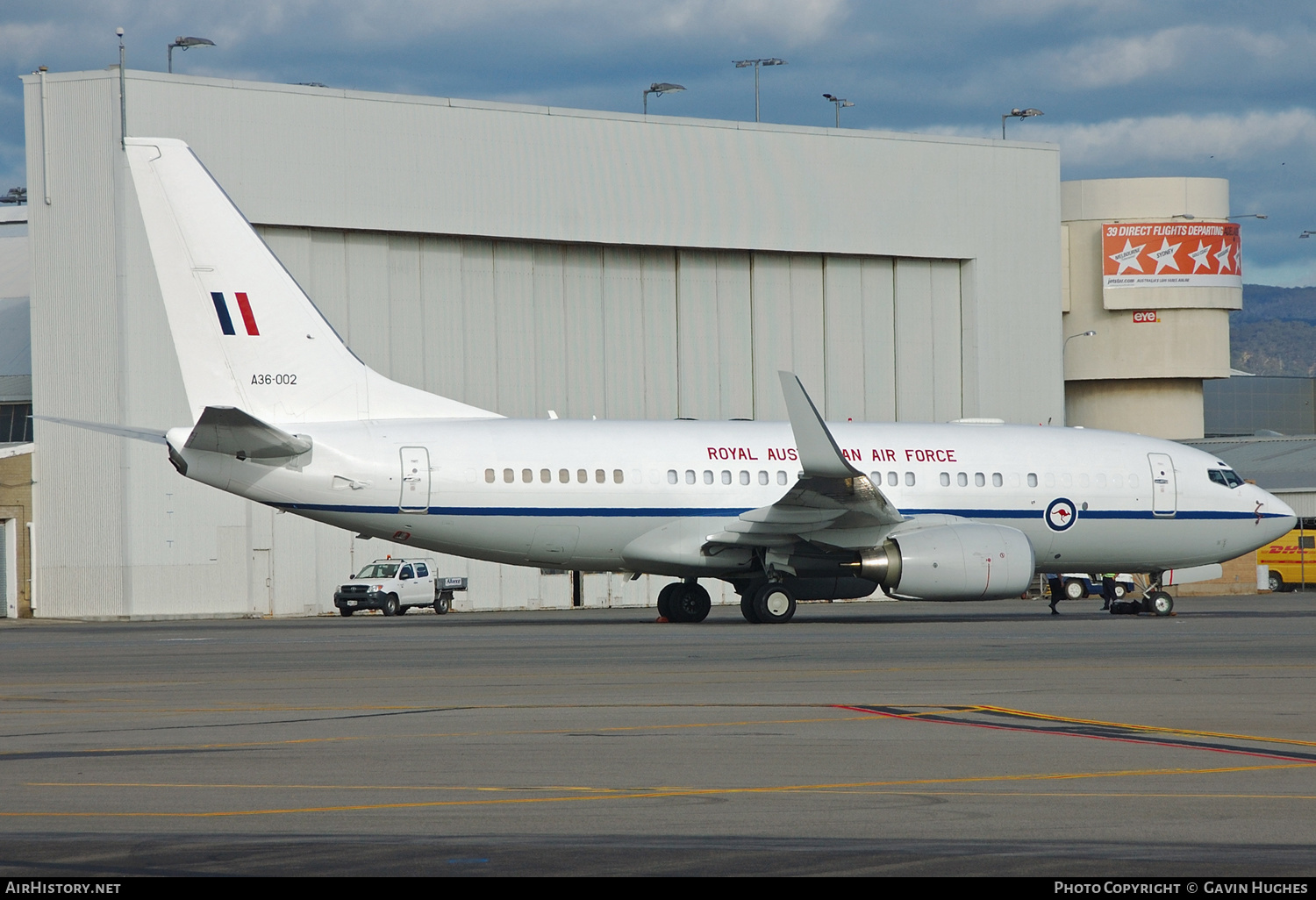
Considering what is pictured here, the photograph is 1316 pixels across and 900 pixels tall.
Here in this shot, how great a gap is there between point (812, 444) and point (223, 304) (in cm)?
1006

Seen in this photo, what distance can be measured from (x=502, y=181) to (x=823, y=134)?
11.7 meters

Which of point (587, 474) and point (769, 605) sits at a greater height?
point (587, 474)

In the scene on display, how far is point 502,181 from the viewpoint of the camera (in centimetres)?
4828

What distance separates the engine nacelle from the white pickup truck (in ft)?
63.9

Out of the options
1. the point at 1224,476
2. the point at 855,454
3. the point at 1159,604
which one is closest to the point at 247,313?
the point at 855,454

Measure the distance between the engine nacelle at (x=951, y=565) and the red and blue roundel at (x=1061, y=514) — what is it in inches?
127

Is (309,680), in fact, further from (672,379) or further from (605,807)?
(672,379)

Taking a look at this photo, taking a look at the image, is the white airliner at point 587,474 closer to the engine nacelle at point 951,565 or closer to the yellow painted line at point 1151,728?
the engine nacelle at point 951,565

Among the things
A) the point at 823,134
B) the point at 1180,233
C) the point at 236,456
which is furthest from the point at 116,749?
the point at 1180,233

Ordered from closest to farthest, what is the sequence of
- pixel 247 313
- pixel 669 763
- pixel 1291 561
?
pixel 669 763 → pixel 247 313 → pixel 1291 561

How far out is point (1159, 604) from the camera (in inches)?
1257

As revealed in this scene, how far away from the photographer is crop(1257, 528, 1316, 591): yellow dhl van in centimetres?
5656

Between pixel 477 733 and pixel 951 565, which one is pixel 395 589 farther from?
pixel 477 733

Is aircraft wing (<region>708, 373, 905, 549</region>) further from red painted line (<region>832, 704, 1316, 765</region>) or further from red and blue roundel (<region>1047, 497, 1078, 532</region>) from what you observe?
red painted line (<region>832, 704, 1316, 765</region>)
